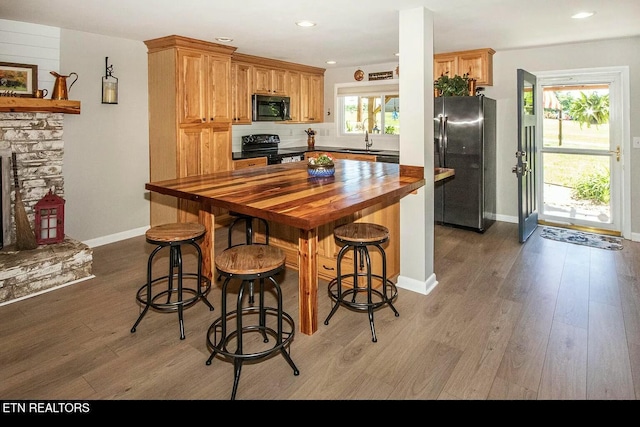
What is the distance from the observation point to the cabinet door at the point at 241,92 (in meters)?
5.65

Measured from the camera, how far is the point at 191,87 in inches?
188

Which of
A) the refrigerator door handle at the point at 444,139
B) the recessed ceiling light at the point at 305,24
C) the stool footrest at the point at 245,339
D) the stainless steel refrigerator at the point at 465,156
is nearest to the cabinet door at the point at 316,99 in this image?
the stainless steel refrigerator at the point at 465,156

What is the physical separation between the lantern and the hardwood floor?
0.58 metres

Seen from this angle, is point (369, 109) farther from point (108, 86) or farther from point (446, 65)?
point (108, 86)

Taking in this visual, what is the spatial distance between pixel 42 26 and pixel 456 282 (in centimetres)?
446

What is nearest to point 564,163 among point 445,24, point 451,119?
point 451,119

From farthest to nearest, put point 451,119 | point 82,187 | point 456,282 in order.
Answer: point 451,119 < point 82,187 < point 456,282

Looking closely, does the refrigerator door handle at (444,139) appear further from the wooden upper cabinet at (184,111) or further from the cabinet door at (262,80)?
the wooden upper cabinet at (184,111)

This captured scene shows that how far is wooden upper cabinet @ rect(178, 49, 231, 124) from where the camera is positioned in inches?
185

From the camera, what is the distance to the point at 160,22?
390 centimetres

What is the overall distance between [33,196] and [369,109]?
192 inches
